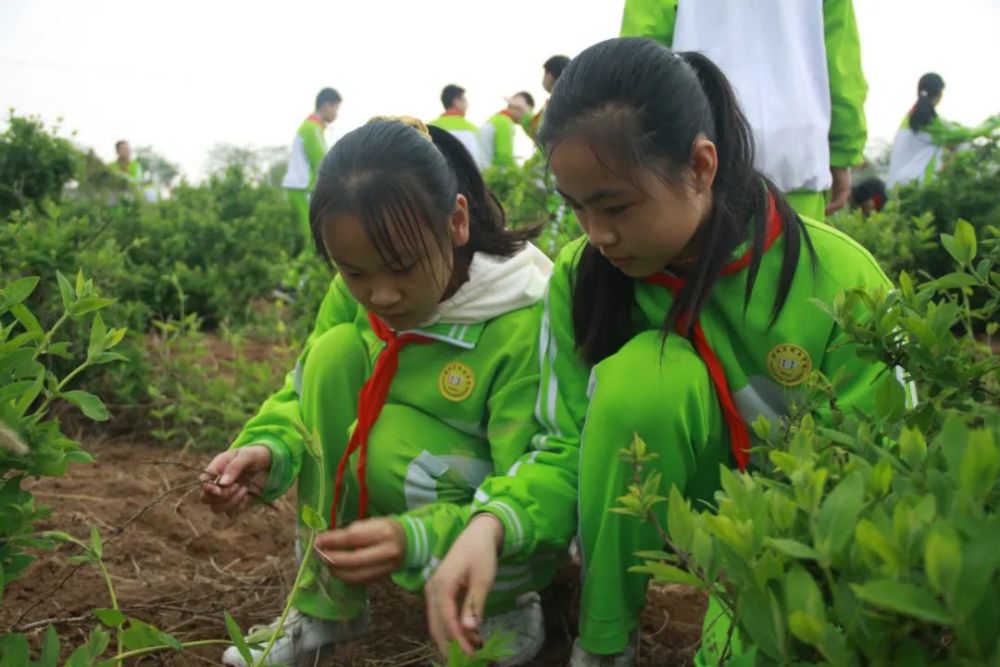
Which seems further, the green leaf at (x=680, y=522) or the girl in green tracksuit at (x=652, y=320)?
the girl in green tracksuit at (x=652, y=320)

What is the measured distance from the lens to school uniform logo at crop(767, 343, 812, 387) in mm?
1591

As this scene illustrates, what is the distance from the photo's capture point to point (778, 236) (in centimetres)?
164

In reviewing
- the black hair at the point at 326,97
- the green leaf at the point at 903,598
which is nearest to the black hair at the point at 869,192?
the black hair at the point at 326,97

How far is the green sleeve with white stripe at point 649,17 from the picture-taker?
252 cm

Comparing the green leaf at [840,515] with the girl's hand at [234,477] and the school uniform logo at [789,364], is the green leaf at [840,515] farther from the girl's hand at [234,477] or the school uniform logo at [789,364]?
the girl's hand at [234,477]

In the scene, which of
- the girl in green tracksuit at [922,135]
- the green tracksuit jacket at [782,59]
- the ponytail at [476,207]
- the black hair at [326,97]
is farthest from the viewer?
the black hair at [326,97]

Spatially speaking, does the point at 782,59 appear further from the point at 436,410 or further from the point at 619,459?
the point at 619,459

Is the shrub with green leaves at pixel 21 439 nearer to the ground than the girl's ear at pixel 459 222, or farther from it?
nearer to the ground

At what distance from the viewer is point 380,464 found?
180cm

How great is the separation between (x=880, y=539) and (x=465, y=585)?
0.77 meters

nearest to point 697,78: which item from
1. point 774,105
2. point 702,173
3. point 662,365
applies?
point 702,173

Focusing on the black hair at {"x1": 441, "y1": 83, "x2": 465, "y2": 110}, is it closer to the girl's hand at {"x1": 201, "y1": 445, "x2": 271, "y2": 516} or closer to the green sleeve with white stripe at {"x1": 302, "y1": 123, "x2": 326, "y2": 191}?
the green sleeve with white stripe at {"x1": 302, "y1": 123, "x2": 326, "y2": 191}

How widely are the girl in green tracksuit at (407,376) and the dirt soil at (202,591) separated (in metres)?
0.11

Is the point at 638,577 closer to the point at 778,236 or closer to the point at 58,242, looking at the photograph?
the point at 778,236
